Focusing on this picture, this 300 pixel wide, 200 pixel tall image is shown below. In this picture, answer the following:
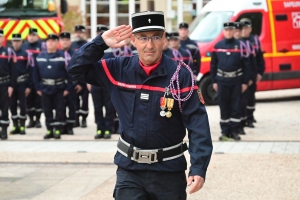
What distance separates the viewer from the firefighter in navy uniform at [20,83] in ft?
54.0

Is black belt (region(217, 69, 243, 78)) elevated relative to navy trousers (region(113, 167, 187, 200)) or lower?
elevated

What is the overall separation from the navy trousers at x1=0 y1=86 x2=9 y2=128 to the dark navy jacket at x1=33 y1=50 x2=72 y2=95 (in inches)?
25.3

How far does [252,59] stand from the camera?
15.6m

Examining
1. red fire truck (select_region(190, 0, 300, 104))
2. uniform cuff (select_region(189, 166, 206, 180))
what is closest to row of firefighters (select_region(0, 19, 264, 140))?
red fire truck (select_region(190, 0, 300, 104))

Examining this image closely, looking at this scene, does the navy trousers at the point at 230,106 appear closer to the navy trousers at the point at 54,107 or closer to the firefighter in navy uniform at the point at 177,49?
the firefighter in navy uniform at the point at 177,49

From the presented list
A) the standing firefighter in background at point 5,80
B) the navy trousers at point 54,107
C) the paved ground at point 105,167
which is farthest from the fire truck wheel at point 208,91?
the standing firefighter in background at point 5,80

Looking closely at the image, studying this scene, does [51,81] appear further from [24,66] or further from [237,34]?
[237,34]

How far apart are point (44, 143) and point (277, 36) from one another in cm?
813

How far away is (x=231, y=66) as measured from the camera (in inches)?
573

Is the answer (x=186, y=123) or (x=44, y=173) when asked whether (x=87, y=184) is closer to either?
(x=44, y=173)

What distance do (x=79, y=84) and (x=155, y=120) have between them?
1136 cm

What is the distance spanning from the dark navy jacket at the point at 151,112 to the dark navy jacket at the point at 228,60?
8735 mm

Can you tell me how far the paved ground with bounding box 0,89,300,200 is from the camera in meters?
9.64

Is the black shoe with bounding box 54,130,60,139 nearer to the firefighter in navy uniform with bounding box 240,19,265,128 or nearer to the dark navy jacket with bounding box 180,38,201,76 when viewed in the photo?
the dark navy jacket with bounding box 180,38,201,76
